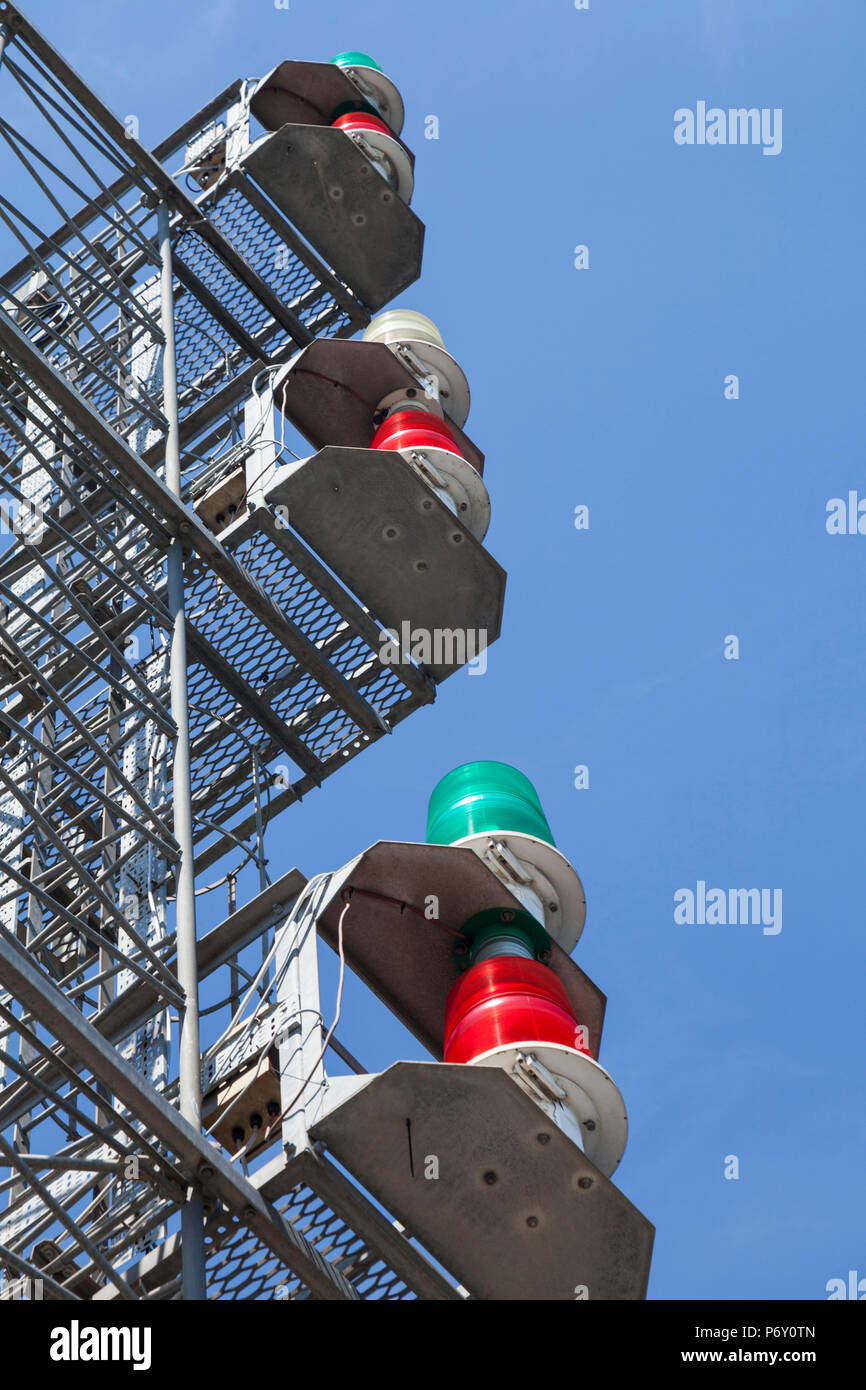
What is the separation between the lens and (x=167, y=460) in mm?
17125

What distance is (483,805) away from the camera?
14.4 m

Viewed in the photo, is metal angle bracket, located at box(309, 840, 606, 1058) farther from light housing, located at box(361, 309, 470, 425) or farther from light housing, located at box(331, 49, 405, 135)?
light housing, located at box(331, 49, 405, 135)

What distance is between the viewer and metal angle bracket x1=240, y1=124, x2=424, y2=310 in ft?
81.4

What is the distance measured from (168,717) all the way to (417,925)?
2364 millimetres

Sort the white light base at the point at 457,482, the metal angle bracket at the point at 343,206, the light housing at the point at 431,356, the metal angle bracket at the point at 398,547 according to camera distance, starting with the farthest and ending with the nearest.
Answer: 1. the metal angle bracket at the point at 343,206
2. the light housing at the point at 431,356
3. the white light base at the point at 457,482
4. the metal angle bracket at the point at 398,547

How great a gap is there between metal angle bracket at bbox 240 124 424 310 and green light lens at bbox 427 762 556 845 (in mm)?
12112

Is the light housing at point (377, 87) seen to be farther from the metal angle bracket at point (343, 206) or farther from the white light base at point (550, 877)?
the white light base at point (550, 877)

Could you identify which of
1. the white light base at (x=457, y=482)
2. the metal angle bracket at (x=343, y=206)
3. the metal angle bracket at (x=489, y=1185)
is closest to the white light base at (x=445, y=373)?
the white light base at (x=457, y=482)

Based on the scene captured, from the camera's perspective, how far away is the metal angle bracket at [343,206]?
2480 centimetres

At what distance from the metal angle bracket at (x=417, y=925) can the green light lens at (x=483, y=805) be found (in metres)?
0.64

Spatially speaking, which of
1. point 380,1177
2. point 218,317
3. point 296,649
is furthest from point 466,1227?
point 218,317

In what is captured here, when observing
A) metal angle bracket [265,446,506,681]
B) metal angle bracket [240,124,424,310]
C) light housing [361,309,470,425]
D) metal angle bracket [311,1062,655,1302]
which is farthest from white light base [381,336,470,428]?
metal angle bracket [311,1062,655,1302]

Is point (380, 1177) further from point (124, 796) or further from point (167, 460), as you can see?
point (167, 460)
